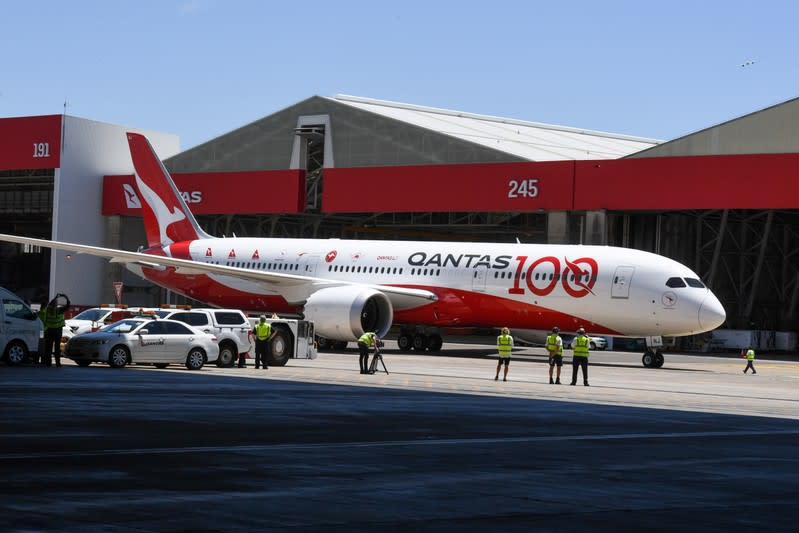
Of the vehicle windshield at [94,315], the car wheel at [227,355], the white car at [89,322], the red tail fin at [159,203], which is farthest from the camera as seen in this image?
the red tail fin at [159,203]

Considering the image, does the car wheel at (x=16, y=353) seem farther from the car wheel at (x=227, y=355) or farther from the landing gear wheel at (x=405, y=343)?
the landing gear wheel at (x=405, y=343)

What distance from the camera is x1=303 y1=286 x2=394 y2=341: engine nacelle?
1861 inches

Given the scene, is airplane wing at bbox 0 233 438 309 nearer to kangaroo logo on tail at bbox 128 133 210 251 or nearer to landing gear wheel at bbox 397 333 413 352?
landing gear wheel at bbox 397 333 413 352

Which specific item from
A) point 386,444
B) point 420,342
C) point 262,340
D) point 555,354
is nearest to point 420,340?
point 420,342

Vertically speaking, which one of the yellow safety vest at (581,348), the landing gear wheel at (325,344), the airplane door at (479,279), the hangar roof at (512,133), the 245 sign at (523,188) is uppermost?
the hangar roof at (512,133)

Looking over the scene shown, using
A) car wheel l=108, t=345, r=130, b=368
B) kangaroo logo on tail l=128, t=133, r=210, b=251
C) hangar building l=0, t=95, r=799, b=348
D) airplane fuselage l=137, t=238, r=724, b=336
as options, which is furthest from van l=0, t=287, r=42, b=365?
hangar building l=0, t=95, r=799, b=348

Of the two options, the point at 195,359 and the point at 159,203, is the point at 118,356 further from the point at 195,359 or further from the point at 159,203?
the point at 159,203

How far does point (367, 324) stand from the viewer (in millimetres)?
49750

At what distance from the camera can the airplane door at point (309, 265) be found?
175 ft

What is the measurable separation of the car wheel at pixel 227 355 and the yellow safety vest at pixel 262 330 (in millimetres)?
891

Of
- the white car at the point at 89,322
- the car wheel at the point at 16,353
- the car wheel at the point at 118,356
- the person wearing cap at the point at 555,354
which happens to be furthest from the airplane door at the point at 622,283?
the car wheel at the point at 16,353

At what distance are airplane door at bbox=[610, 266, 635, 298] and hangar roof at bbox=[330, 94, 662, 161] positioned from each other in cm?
1800

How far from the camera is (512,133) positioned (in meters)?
72.1

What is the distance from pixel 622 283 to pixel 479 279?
20.5 feet
